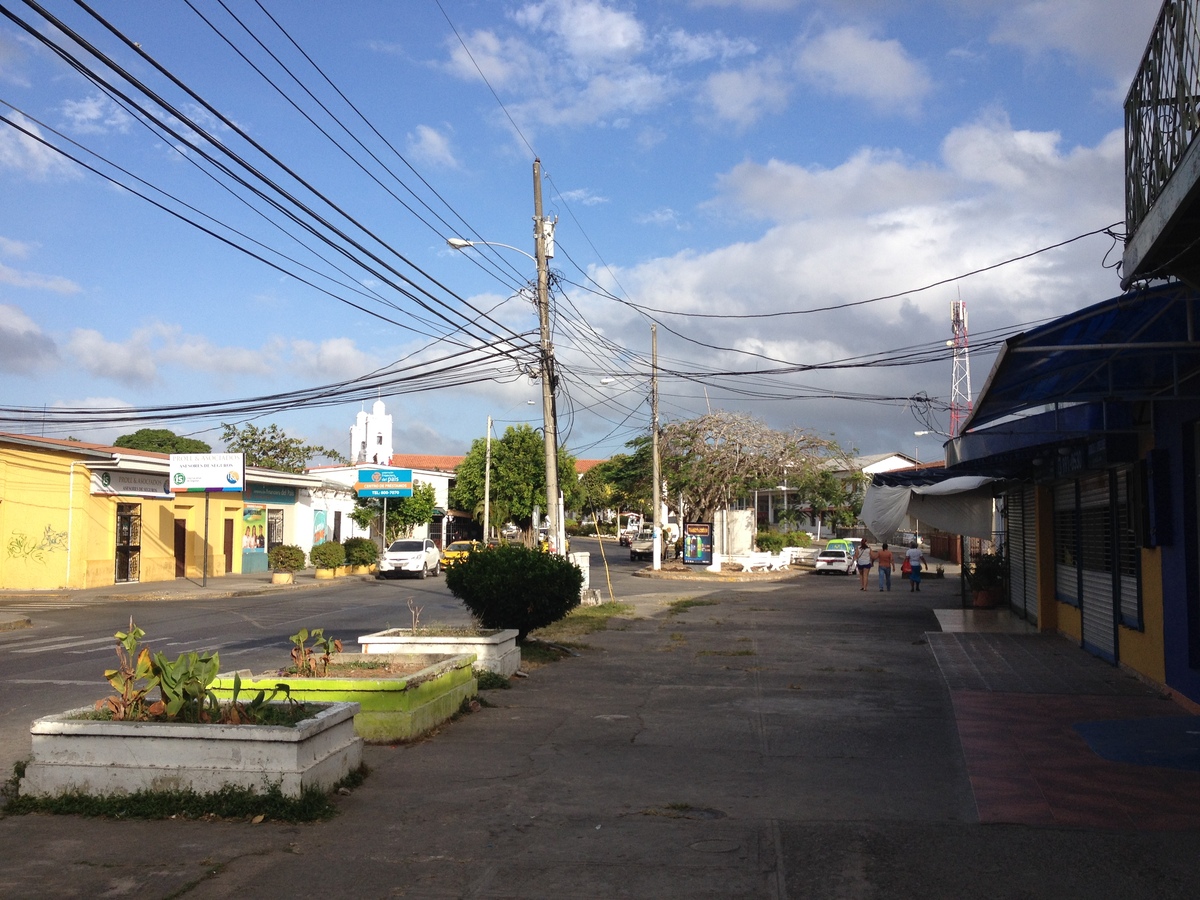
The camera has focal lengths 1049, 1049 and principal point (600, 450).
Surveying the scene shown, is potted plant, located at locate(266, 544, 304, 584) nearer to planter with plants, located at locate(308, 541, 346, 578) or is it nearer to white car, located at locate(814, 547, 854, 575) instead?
planter with plants, located at locate(308, 541, 346, 578)

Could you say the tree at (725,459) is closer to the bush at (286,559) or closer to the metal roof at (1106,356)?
the bush at (286,559)

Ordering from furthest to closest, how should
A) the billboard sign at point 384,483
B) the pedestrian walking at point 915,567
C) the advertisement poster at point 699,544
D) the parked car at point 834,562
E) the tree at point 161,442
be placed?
the tree at point 161,442, the billboard sign at point 384,483, the parked car at point 834,562, the advertisement poster at point 699,544, the pedestrian walking at point 915,567

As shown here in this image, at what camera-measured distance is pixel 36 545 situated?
1195 inches

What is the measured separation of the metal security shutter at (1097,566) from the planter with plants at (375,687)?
8594 millimetres

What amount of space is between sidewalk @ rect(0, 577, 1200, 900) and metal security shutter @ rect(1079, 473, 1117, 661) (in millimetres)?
1710

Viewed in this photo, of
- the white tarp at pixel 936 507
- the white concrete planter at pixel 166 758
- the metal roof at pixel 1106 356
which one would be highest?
the metal roof at pixel 1106 356

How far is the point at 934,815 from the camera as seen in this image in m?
6.54

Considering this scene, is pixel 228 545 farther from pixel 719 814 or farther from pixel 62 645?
pixel 719 814

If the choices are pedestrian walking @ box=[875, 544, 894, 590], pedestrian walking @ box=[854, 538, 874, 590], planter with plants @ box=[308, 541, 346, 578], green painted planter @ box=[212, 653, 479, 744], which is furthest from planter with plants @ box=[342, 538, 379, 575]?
green painted planter @ box=[212, 653, 479, 744]

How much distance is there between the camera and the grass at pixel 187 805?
20.5ft

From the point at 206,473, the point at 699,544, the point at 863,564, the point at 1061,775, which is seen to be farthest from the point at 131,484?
the point at 1061,775

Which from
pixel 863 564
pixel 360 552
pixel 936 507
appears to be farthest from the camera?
pixel 360 552

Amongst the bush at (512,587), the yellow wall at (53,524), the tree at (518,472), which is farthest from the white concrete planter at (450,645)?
the tree at (518,472)

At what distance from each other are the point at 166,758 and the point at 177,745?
11 centimetres
